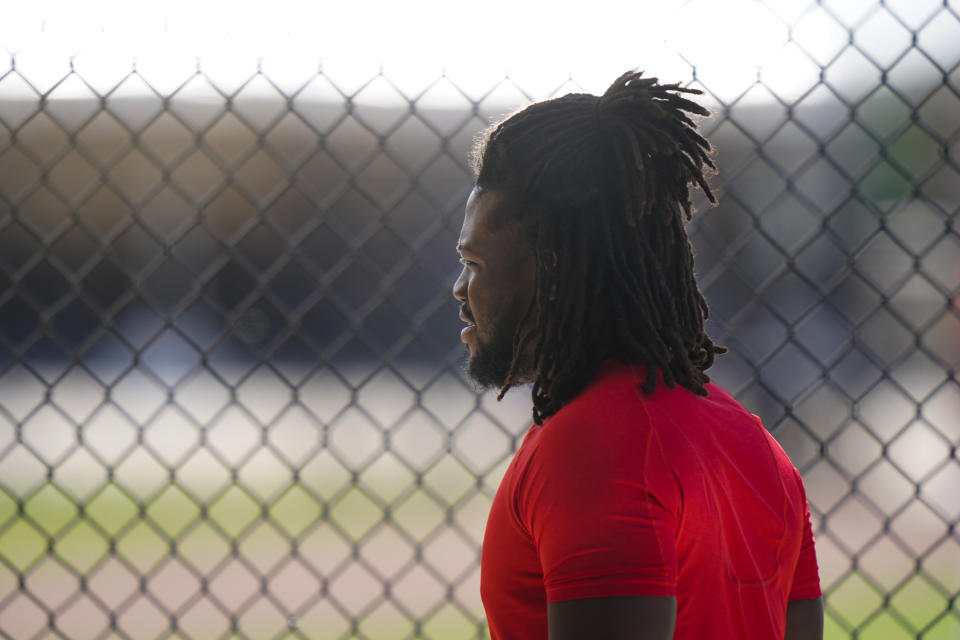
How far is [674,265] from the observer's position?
3.64 feet

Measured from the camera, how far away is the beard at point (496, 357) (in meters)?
1.12

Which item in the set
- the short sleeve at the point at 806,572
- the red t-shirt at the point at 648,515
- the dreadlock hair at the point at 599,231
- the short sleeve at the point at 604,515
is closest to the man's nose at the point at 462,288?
the dreadlock hair at the point at 599,231

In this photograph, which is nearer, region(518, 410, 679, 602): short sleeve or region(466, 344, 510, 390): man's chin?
region(518, 410, 679, 602): short sleeve

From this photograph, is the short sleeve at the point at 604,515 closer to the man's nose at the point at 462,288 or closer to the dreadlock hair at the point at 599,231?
the dreadlock hair at the point at 599,231

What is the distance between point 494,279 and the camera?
1107 mm

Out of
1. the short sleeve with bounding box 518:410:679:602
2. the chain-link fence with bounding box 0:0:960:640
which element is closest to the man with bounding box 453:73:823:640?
the short sleeve with bounding box 518:410:679:602

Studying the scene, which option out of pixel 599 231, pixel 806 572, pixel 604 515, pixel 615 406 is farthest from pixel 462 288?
pixel 806 572

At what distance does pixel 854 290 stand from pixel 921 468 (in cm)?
172

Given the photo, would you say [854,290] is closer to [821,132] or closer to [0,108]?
[821,132]

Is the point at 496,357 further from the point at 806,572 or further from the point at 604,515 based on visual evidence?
the point at 806,572

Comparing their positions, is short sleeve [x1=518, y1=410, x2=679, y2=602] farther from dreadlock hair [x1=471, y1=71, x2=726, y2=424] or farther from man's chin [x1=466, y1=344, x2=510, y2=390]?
man's chin [x1=466, y1=344, x2=510, y2=390]

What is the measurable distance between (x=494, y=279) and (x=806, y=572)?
0.64m

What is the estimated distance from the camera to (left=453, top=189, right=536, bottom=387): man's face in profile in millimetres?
1094

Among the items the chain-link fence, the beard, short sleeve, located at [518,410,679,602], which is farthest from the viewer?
the chain-link fence
